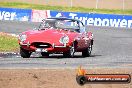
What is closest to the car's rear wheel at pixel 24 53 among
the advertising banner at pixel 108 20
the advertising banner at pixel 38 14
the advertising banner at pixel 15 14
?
the advertising banner at pixel 108 20

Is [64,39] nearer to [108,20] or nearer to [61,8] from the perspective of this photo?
[108,20]

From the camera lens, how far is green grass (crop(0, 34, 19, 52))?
22442 millimetres

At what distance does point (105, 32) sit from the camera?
124 ft

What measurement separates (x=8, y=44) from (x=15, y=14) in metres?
22.0

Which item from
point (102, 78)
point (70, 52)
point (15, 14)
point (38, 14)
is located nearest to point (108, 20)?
point (38, 14)

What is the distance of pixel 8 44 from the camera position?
24422 mm

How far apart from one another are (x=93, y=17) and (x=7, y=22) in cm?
658

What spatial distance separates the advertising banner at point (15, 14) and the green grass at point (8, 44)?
17314mm

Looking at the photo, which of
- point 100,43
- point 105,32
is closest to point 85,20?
point 105,32

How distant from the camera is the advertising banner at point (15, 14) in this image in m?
45.7

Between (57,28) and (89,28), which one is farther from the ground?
(57,28)

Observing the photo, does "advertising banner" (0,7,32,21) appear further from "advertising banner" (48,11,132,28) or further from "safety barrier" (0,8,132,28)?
"advertising banner" (48,11,132,28)

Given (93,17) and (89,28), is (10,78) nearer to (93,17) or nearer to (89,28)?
(89,28)

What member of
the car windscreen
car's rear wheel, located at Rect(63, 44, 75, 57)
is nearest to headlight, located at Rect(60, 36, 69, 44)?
car's rear wheel, located at Rect(63, 44, 75, 57)
